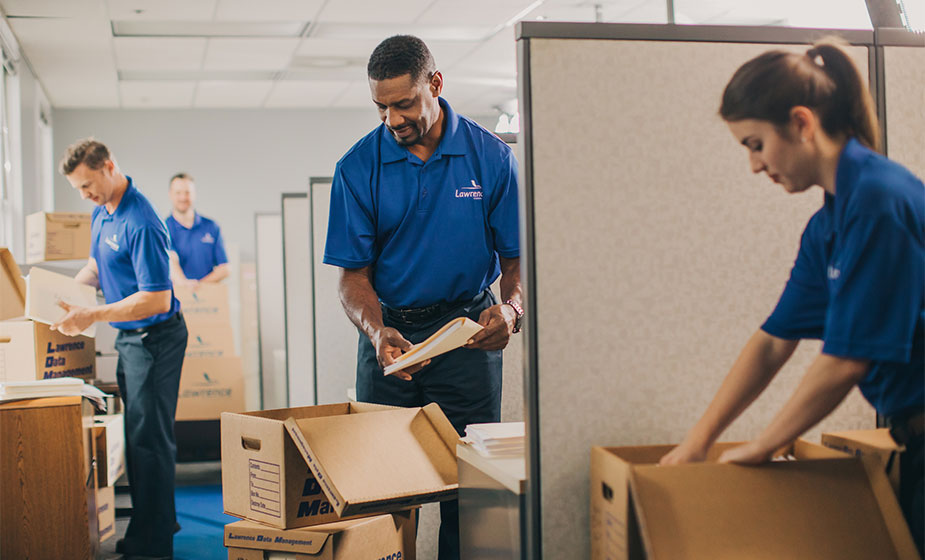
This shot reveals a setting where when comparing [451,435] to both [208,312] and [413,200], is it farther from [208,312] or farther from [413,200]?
[208,312]

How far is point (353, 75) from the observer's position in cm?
636

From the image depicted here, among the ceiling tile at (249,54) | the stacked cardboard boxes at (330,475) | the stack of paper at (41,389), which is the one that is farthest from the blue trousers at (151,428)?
the ceiling tile at (249,54)

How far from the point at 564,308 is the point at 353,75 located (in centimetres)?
539

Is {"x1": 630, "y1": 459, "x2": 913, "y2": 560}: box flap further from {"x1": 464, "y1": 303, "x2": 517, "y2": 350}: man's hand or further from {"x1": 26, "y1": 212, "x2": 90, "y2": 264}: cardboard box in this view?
{"x1": 26, "y1": 212, "x2": 90, "y2": 264}: cardboard box

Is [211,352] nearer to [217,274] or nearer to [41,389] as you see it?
[217,274]

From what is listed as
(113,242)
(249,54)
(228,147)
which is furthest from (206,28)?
(113,242)

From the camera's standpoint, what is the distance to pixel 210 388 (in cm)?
477

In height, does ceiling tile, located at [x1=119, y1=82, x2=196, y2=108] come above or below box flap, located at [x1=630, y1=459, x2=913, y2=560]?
above

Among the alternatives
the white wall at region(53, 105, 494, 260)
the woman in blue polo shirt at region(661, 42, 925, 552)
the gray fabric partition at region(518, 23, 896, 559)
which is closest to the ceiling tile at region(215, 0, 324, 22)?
the white wall at region(53, 105, 494, 260)

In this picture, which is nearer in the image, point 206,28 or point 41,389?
point 41,389

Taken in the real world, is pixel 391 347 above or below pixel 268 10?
below

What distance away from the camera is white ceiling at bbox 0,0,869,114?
4684 mm

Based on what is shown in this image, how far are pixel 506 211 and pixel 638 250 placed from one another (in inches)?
21.9

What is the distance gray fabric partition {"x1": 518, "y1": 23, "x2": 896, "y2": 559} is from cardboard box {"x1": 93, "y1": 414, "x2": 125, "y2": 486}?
1.97 meters
